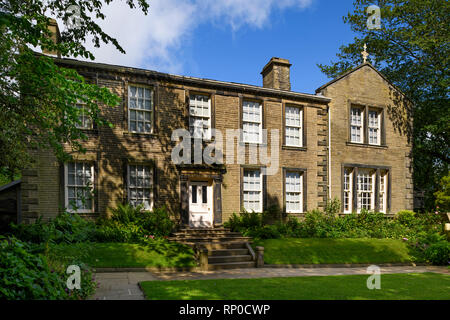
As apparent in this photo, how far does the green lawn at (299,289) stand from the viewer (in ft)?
24.0

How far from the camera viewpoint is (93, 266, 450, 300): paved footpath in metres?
7.62

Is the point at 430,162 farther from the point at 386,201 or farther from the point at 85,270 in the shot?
the point at 85,270

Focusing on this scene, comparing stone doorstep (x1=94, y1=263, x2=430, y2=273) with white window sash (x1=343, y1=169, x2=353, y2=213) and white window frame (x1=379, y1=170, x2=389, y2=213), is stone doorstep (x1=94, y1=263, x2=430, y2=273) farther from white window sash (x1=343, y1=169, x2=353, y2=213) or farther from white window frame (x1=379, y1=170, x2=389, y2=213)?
white window frame (x1=379, y1=170, x2=389, y2=213)

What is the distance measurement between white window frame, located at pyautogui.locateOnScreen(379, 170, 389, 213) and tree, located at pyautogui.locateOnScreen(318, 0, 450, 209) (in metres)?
3.28

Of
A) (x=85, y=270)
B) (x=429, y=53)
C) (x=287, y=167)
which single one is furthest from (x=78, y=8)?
(x=429, y=53)

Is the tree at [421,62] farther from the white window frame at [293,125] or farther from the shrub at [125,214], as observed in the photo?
the shrub at [125,214]

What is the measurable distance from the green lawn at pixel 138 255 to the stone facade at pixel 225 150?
95.4 inches

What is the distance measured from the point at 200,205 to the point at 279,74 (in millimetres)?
8243

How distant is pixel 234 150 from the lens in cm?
1585

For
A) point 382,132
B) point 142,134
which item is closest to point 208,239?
point 142,134

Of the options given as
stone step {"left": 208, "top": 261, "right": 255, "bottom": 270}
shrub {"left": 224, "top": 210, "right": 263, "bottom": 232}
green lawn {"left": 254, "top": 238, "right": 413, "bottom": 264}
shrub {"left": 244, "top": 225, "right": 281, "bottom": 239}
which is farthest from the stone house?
stone step {"left": 208, "top": 261, "right": 255, "bottom": 270}

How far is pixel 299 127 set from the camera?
17484 mm

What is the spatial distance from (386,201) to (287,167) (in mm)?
6767

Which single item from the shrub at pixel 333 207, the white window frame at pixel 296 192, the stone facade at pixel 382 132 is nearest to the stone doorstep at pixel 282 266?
the shrub at pixel 333 207
